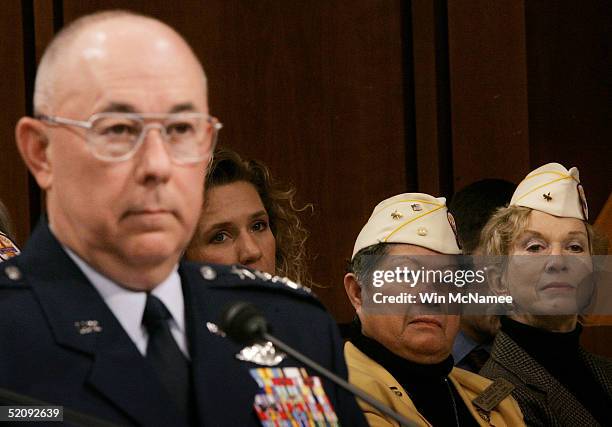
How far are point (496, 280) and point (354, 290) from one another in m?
0.50

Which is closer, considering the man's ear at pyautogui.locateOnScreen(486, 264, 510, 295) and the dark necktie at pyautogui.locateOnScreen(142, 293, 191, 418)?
the dark necktie at pyautogui.locateOnScreen(142, 293, 191, 418)

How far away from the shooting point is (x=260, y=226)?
2623 mm

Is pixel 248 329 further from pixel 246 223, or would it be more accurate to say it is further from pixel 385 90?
pixel 385 90

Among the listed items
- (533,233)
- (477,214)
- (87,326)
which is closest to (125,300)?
(87,326)

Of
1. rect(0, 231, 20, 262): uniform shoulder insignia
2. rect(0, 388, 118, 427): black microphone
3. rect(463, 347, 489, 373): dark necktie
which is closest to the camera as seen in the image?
rect(0, 388, 118, 427): black microphone

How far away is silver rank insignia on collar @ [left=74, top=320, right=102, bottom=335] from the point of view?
1262 mm

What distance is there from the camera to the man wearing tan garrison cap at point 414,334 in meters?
2.43

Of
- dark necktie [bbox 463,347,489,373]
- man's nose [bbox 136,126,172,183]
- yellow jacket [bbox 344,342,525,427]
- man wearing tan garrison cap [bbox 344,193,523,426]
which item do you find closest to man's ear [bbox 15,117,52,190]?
man's nose [bbox 136,126,172,183]

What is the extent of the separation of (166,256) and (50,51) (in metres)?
0.26

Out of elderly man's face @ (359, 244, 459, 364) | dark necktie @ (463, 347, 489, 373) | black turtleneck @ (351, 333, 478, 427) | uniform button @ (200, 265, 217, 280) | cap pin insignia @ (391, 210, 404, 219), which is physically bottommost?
dark necktie @ (463, 347, 489, 373)

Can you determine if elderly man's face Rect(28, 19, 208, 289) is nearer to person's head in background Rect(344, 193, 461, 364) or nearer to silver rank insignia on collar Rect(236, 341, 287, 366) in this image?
silver rank insignia on collar Rect(236, 341, 287, 366)

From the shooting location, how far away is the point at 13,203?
3129mm

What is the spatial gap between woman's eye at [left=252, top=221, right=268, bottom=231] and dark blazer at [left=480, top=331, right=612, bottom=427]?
2.06 feet

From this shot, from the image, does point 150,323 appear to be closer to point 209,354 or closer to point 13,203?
point 209,354
